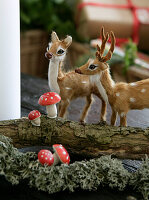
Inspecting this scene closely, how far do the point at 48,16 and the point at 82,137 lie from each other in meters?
1.56

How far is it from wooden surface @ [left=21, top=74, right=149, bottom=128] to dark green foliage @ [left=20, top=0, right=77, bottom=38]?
0.93 m

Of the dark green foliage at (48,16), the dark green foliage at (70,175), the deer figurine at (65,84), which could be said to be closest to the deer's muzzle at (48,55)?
the deer figurine at (65,84)

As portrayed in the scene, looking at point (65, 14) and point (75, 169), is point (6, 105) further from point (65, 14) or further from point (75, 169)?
point (65, 14)

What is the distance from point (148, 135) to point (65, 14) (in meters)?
1.67

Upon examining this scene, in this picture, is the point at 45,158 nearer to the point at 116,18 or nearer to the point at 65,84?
the point at 65,84

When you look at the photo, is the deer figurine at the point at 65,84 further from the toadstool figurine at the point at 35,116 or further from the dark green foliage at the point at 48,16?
the dark green foliage at the point at 48,16

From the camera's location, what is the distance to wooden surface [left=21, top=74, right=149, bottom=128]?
0.90 m

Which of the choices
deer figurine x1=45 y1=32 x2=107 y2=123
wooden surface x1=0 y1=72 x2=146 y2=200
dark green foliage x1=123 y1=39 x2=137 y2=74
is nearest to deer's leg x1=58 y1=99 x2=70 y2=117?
deer figurine x1=45 y1=32 x2=107 y2=123

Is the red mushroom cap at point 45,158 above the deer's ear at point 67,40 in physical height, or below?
below

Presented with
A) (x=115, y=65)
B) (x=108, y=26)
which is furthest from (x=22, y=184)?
(x=108, y=26)

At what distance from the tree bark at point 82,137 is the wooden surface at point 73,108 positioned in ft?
0.67

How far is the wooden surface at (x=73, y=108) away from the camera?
90 cm

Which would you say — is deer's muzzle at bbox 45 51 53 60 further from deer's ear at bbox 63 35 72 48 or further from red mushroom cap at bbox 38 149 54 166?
red mushroom cap at bbox 38 149 54 166

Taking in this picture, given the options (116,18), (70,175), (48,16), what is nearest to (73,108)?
(70,175)
